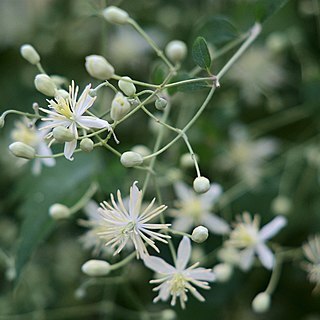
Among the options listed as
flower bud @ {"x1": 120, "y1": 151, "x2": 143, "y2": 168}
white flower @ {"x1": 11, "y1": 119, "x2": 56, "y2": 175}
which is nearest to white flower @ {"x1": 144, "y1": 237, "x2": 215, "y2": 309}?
flower bud @ {"x1": 120, "y1": 151, "x2": 143, "y2": 168}

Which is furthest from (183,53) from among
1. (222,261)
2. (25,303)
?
(25,303)

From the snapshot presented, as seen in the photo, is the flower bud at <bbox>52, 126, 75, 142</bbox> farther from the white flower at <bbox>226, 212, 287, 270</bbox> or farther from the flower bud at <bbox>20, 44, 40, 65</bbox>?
the white flower at <bbox>226, 212, 287, 270</bbox>

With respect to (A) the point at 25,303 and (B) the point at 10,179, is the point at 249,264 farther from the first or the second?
(B) the point at 10,179

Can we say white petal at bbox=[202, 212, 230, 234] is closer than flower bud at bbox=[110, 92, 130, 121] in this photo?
No

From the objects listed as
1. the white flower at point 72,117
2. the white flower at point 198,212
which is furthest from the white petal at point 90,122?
the white flower at point 198,212

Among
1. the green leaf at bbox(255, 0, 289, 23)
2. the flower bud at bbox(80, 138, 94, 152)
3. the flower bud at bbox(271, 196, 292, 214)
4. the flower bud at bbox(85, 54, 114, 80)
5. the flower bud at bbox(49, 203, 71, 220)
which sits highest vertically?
the green leaf at bbox(255, 0, 289, 23)

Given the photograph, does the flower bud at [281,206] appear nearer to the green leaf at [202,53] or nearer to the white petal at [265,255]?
the white petal at [265,255]

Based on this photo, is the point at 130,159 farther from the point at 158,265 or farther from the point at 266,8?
the point at 266,8

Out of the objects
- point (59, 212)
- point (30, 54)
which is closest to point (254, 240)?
point (59, 212)
